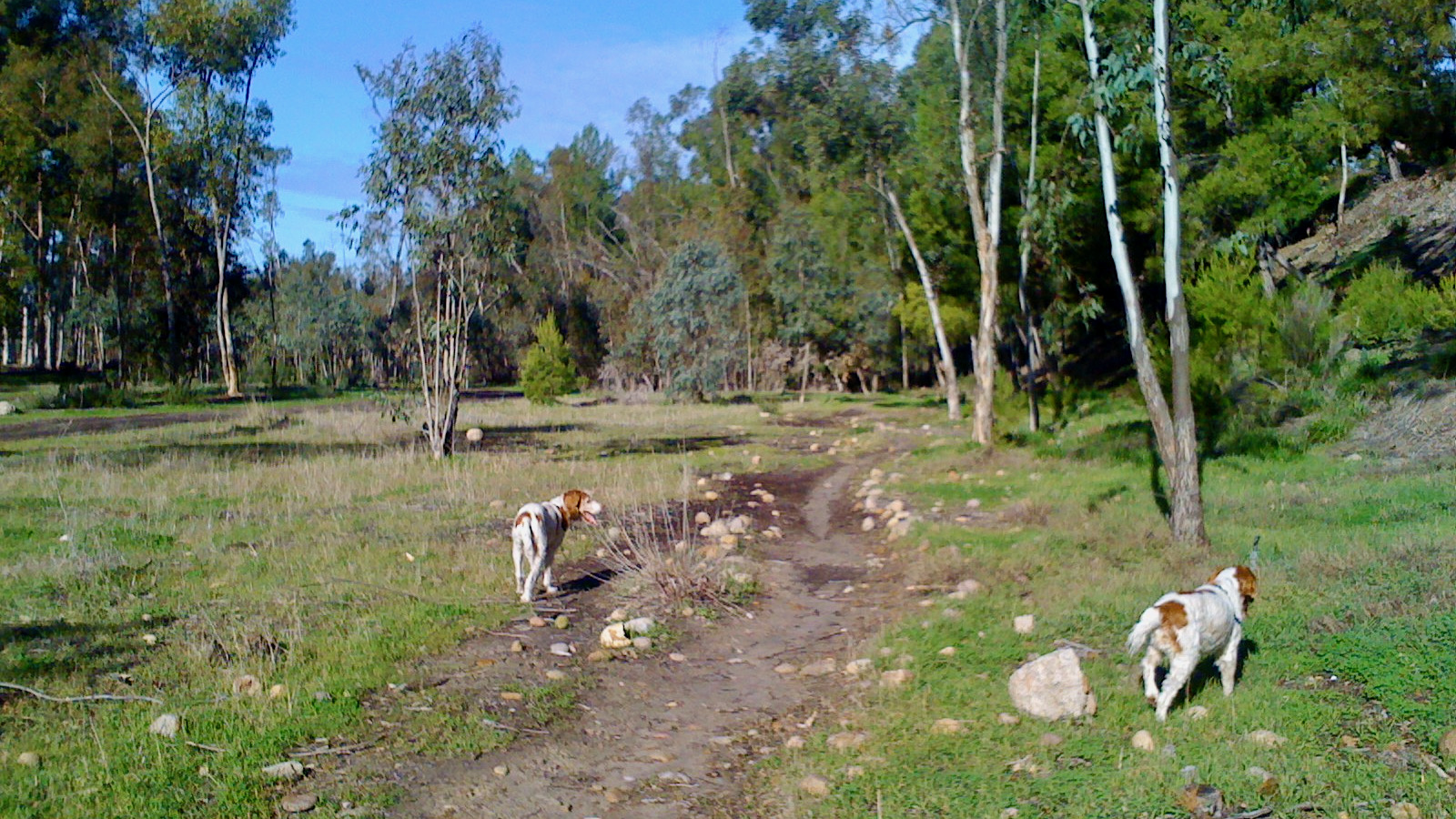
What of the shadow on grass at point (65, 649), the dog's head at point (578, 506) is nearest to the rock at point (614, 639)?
the dog's head at point (578, 506)

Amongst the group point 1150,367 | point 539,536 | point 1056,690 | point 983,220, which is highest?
point 983,220

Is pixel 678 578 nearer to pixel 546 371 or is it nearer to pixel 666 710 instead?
pixel 666 710

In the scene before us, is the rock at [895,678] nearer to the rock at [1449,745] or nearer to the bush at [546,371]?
the rock at [1449,745]

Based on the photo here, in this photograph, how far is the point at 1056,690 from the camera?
23.1ft

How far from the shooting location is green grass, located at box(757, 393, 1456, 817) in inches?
230

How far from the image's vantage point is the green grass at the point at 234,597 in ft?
21.1

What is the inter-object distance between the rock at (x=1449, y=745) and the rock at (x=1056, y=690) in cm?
186

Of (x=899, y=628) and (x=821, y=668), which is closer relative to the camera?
(x=821, y=668)

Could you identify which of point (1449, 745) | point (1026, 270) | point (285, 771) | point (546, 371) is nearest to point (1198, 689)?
point (1449, 745)

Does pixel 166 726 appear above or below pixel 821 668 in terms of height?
→ above

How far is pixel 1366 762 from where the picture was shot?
19.1ft

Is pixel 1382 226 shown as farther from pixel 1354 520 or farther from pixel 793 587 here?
pixel 793 587

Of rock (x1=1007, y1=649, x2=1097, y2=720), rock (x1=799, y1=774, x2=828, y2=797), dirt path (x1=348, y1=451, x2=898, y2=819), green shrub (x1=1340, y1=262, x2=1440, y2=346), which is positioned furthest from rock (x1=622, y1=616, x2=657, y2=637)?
green shrub (x1=1340, y1=262, x2=1440, y2=346)

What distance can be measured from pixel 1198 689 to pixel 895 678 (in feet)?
6.62
